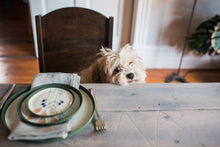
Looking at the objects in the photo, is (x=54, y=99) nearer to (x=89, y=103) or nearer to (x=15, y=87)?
(x=89, y=103)

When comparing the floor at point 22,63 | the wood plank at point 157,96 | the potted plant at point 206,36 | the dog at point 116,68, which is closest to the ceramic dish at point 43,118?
the wood plank at point 157,96

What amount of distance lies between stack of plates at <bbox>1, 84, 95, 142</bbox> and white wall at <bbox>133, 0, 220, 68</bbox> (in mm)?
1750

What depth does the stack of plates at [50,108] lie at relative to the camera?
522 mm

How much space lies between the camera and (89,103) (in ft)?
2.11

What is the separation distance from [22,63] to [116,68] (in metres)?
1.85

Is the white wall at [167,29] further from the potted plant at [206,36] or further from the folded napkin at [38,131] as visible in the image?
the folded napkin at [38,131]

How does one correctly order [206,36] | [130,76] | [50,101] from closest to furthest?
[50,101]
[130,76]
[206,36]

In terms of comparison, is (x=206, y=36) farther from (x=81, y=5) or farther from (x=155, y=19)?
(x=81, y=5)

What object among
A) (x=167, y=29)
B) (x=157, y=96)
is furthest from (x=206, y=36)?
(x=157, y=96)

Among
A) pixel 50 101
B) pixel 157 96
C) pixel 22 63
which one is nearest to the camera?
pixel 50 101

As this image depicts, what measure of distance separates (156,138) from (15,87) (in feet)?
2.07

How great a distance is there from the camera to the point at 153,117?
63 cm

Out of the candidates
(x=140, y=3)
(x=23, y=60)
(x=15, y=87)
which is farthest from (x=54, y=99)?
(x=23, y=60)

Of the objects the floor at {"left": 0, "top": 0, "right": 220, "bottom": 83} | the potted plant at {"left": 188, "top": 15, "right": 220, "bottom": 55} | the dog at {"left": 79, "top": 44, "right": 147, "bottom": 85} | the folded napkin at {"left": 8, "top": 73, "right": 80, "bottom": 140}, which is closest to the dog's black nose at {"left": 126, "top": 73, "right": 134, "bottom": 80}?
the dog at {"left": 79, "top": 44, "right": 147, "bottom": 85}
